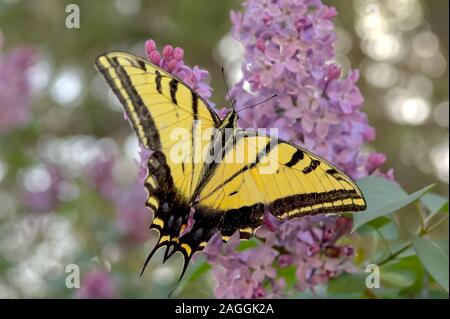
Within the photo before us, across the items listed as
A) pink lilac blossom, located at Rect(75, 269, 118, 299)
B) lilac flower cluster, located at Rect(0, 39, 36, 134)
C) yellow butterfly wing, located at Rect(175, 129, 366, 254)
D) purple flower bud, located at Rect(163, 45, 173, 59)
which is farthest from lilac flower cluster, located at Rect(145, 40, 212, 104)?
lilac flower cluster, located at Rect(0, 39, 36, 134)

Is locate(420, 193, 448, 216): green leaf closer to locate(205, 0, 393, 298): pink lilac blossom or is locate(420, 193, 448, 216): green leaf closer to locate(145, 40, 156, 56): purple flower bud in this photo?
locate(205, 0, 393, 298): pink lilac blossom

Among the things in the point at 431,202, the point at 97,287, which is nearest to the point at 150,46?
the point at 431,202

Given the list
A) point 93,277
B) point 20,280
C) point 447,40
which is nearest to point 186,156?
point 93,277

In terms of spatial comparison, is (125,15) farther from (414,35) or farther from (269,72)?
(269,72)

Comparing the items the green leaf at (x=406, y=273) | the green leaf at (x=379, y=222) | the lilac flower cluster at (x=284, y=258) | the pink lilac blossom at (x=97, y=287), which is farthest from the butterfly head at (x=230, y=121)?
the pink lilac blossom at (x=97, y=287)

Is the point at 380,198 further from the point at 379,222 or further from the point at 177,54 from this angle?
the point at 177,54

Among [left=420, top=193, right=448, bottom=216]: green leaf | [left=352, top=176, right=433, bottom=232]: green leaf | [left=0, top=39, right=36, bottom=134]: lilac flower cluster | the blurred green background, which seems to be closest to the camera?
[left=352, top=176, right=433, bottom=232]: green leaf

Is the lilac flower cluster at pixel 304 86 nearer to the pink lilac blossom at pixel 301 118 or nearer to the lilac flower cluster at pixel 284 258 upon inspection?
the pink lilac blossom at pixel 301 118
